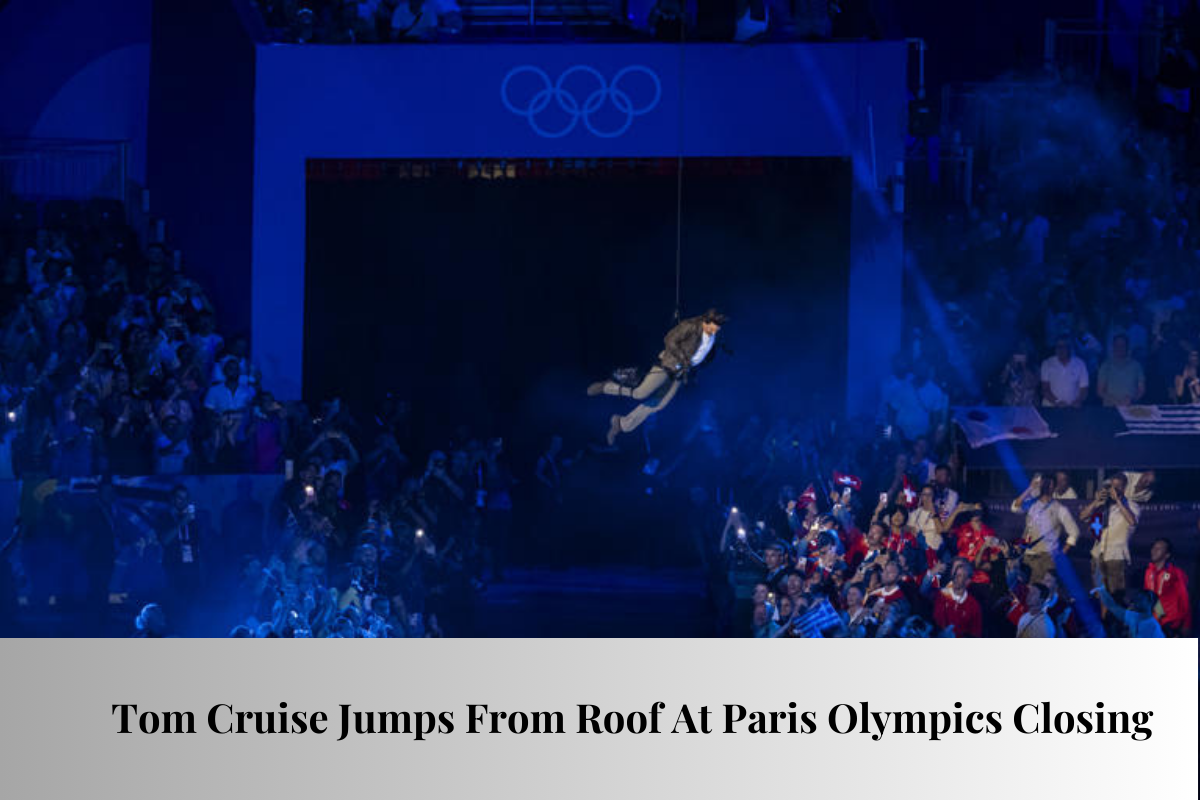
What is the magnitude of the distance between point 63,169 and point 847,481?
7.65 m

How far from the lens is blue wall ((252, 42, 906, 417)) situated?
16562 mm

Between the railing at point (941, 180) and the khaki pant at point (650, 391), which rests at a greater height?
the railing at point (941, 180)

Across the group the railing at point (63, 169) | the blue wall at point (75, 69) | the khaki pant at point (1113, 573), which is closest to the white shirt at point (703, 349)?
the khaki pant at point (1113, 573)

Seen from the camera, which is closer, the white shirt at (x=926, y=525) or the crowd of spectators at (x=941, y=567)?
the crowd of spectators at (x=941, y=567)

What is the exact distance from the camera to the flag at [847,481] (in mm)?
13991

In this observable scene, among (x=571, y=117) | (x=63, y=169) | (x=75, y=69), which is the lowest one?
(x=63, y=169)

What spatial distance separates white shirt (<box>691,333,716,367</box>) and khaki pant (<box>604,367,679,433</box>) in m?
0.17

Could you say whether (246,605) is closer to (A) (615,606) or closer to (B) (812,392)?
(A) (615,606)

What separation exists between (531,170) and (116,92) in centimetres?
383

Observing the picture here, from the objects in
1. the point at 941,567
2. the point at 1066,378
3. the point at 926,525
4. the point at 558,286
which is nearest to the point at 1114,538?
the point at 926,525

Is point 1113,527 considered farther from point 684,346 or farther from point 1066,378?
point 684,346

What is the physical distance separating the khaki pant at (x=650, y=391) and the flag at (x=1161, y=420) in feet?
11.6

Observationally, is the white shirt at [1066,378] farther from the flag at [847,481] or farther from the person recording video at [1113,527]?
the flag at [847,481]

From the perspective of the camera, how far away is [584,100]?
1683 centimetres
